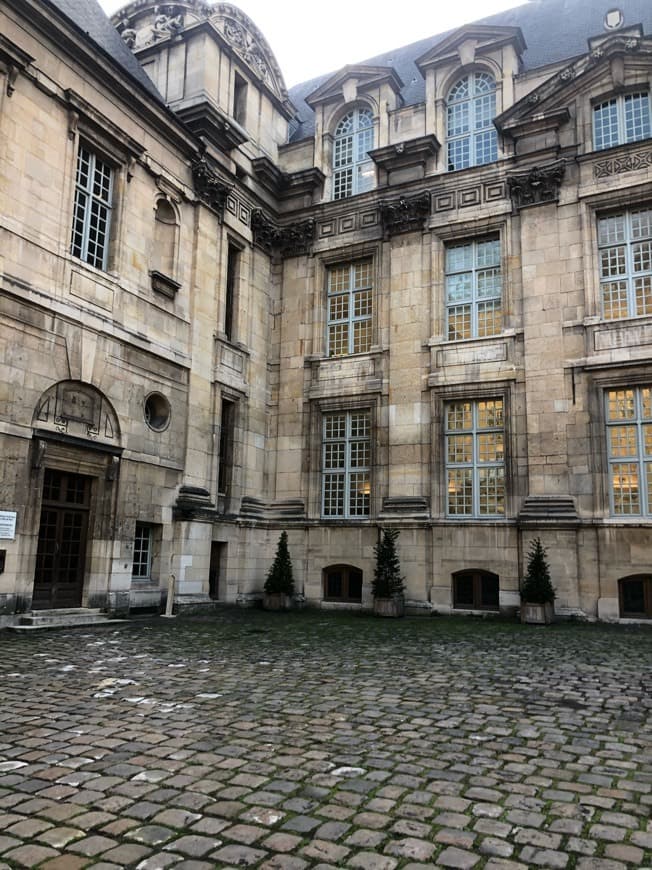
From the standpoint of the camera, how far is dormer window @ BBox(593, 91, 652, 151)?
59.1ft

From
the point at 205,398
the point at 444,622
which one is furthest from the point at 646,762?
the point at 205,398

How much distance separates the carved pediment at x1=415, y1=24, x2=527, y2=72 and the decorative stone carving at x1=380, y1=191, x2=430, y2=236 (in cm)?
447

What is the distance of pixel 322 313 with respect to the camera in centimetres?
2127

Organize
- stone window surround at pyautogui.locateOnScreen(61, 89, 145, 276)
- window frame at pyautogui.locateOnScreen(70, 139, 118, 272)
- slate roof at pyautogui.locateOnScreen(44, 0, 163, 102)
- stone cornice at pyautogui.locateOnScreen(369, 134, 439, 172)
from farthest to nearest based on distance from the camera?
stone cornice at pyautogui.locateOnScreen(369, 134, 439, 172)
slate roof at pyautogui.locateOnScreen(44, 0, 163, 102)
window frame at pyautogui.locateOnScreen(70, 139, 118, 272)
stone window surround at pyautogui.locateOnScreen(61, 89, 145, 276)

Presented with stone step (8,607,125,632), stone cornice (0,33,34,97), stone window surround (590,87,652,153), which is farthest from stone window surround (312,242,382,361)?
stone step (8,607,125,632)

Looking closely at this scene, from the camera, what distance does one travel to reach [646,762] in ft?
16.9

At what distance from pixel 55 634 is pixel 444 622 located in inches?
320

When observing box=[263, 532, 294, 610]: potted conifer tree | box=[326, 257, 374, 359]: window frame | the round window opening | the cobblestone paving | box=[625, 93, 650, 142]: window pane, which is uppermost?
box=[625, 93, 650, 142]: window pane

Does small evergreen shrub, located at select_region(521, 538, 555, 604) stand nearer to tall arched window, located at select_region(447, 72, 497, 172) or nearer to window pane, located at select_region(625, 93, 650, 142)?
window pane, located at select_region(625, 93, 650, 142)

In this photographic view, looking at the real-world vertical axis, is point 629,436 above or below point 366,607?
above

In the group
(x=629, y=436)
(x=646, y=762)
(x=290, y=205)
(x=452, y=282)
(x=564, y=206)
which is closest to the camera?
(x=646, y=762)

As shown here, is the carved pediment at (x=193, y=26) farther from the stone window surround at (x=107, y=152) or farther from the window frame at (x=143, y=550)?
the window frame at (x=143, y=550)

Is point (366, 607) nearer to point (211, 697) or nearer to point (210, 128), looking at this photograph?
point (211, 697)

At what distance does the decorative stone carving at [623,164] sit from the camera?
17.5m
